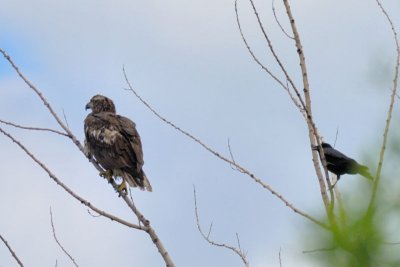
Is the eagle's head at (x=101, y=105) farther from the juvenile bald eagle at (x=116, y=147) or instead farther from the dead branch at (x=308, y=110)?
the dead branch at (x=308, y=110)

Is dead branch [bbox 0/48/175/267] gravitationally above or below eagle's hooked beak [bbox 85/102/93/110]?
below

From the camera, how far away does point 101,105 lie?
9477 mm

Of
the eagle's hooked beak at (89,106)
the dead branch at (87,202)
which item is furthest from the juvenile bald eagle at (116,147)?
the dead branch at (87,202)

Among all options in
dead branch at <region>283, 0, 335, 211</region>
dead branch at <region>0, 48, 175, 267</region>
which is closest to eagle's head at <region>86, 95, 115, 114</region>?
dead branch at <region>0, 48, 175, 267</region>

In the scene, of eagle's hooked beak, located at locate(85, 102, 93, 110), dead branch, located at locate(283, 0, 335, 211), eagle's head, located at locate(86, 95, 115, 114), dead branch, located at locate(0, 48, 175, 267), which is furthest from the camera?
eagle's hooked beak, located at locate(85, 102, 93, 110)

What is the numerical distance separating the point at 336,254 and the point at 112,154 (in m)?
6.94

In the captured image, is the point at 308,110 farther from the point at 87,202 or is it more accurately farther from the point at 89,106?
the point at 89,106

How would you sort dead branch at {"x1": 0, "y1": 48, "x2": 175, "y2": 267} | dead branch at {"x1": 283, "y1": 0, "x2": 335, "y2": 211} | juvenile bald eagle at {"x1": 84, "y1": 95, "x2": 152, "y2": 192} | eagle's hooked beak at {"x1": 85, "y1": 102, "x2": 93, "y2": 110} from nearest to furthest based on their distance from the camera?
1. dead branch at {"x1": 283, "y1": 0, "x2": 335, "y2": 211}
2. dead branch at {"x1": 0, "y1": 48, "x2": 175, "y2": 267}
3. juvenile bald eagle at {"x1": 84, "y1": 95, "x2": 152, "y2": 192}
4. eagle's hooked beak at {"x1": 85, "y1": 102, "x2": 93, "y2": 110}

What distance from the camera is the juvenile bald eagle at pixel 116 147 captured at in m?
7.62

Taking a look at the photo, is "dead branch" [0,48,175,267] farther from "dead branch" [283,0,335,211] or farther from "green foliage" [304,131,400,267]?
"green foliage" [304,131,400,267]

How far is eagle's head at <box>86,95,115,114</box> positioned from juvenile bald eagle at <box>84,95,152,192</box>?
0.62 metres

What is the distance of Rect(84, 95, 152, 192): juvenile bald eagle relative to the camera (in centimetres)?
762

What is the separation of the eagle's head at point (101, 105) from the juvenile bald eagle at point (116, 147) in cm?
62

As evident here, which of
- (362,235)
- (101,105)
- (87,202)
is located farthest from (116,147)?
(362,235)
